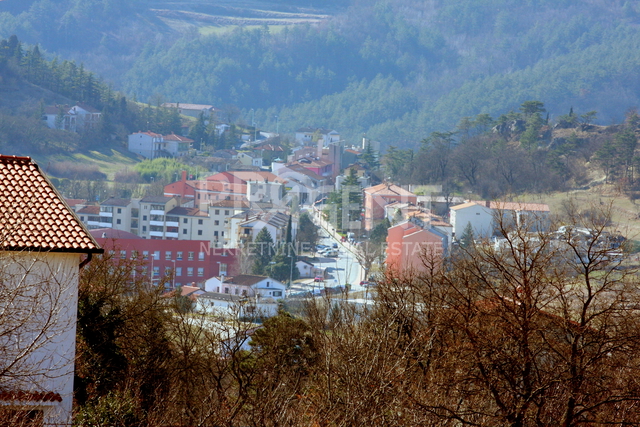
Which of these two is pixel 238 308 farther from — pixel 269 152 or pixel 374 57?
pixel 374 57

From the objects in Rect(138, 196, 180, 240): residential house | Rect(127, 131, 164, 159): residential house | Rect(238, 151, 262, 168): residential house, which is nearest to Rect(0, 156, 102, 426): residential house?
Rect(138, 196, 180, 240): residential house

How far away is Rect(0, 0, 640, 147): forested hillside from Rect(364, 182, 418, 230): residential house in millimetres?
40257

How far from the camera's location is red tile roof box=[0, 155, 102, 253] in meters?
5.46

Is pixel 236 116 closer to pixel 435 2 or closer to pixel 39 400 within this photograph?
pixel 435 2

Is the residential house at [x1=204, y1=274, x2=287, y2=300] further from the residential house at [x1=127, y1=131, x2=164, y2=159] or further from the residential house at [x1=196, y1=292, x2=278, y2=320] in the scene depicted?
the residential house at [x1=127, y1=131, x2=164, y2=159]

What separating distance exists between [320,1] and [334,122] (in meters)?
63.3

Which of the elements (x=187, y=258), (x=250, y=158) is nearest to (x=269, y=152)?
(x=250, y=158)

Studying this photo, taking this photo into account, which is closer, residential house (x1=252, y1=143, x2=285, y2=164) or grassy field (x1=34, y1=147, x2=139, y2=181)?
grassy field (x1=34, y1=147, x2=139, y2=181)

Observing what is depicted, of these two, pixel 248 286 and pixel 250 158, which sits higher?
pixel 250 158

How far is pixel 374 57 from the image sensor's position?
140m

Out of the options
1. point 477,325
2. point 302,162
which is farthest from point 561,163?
point 477,325

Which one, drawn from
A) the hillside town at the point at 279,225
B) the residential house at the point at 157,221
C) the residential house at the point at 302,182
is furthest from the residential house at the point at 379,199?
the residential house at the point at 157,221

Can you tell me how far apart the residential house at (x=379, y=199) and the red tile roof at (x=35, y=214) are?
4355 cm

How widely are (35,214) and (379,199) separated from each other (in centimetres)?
4710
